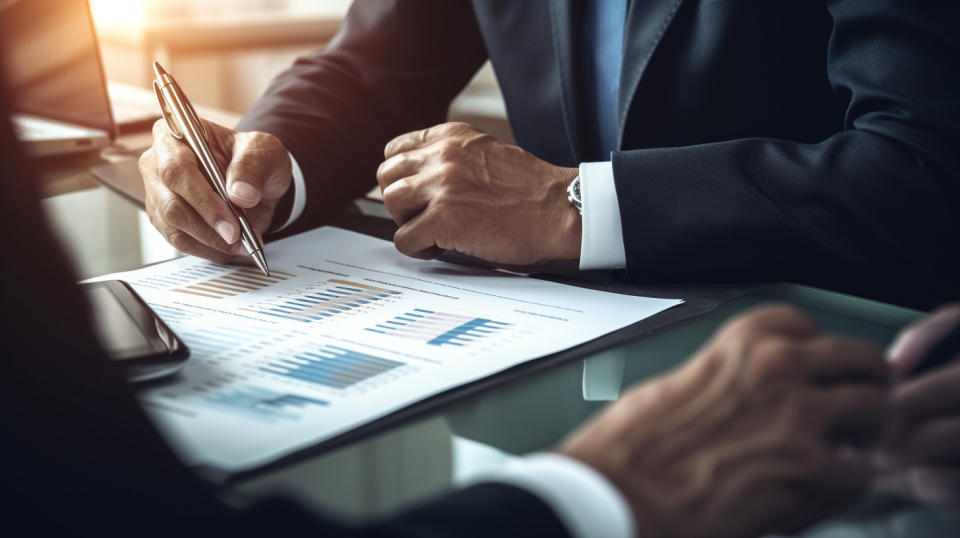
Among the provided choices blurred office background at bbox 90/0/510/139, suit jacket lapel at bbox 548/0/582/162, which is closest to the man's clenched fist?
suit jacket lapel at bbox 548/0/582/162

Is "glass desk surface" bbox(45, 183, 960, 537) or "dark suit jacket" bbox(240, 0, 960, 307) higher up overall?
"dark suit jacket" bbox(240, 0, 960, 307)

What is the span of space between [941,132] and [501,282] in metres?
0.44

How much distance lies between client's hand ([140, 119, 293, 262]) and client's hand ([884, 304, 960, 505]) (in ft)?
2.05

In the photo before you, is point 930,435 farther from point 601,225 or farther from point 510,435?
point 601,225

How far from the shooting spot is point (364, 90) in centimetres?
132

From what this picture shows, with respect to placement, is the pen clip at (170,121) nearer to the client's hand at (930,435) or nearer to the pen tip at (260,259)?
the pen tip at (260,259)

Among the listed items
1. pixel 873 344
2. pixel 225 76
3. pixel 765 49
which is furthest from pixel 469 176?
pixel 225 76

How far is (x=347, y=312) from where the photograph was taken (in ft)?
2.34

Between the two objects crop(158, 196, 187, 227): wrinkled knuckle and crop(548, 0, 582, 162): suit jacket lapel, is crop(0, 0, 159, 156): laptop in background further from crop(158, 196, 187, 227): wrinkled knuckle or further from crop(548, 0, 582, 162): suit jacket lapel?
crop(548, 0, 582, 162): suit jacket lapel

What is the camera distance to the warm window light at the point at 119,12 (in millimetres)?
3412

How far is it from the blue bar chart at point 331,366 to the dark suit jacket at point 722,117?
0.99 feet

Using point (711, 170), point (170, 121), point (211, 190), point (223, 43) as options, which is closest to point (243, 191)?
point (211, 190)

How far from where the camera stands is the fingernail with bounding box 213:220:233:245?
845mm

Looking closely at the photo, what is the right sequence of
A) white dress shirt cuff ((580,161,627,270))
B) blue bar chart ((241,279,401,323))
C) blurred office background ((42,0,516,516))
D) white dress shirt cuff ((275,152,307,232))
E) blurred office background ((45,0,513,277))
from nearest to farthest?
blurred office background ((42,0,516,516)) < blue bar chart ((241,279,401,323)) < white dress shirt cuff ((580,161,627,270)) < white dress shirt cuff ((275,152,307,232)) < blurred office background ((45,0,513,277))
